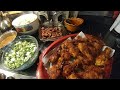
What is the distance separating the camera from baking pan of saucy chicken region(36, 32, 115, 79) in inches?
59.5

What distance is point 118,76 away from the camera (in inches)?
60.2

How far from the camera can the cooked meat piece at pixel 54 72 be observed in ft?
4.93

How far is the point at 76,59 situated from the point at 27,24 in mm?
611

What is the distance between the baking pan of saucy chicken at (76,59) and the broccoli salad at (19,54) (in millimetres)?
131

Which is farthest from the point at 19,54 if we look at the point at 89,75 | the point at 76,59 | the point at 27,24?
the point at 89,75

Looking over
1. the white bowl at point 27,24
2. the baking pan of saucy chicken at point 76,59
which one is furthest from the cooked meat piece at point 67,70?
the white bowl at point 27,24

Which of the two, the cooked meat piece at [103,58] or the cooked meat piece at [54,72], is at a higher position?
the cooked meat piece at [103,58]

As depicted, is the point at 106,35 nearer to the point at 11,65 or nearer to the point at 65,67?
the point at 65,67

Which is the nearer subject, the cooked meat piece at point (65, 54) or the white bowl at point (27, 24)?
the cooked meat piece at point (65, 54)

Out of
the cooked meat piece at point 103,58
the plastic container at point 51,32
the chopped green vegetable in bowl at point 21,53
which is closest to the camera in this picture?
the cooked meat piece at point 103,58

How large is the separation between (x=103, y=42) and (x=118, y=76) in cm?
35

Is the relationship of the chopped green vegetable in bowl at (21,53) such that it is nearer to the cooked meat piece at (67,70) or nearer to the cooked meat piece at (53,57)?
the cooked meat piece at (53,57)

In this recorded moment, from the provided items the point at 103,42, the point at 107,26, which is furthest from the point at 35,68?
the point at 107,26

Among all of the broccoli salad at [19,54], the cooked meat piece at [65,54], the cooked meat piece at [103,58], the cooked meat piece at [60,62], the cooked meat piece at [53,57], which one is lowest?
the broccoli salad at [19,54]
